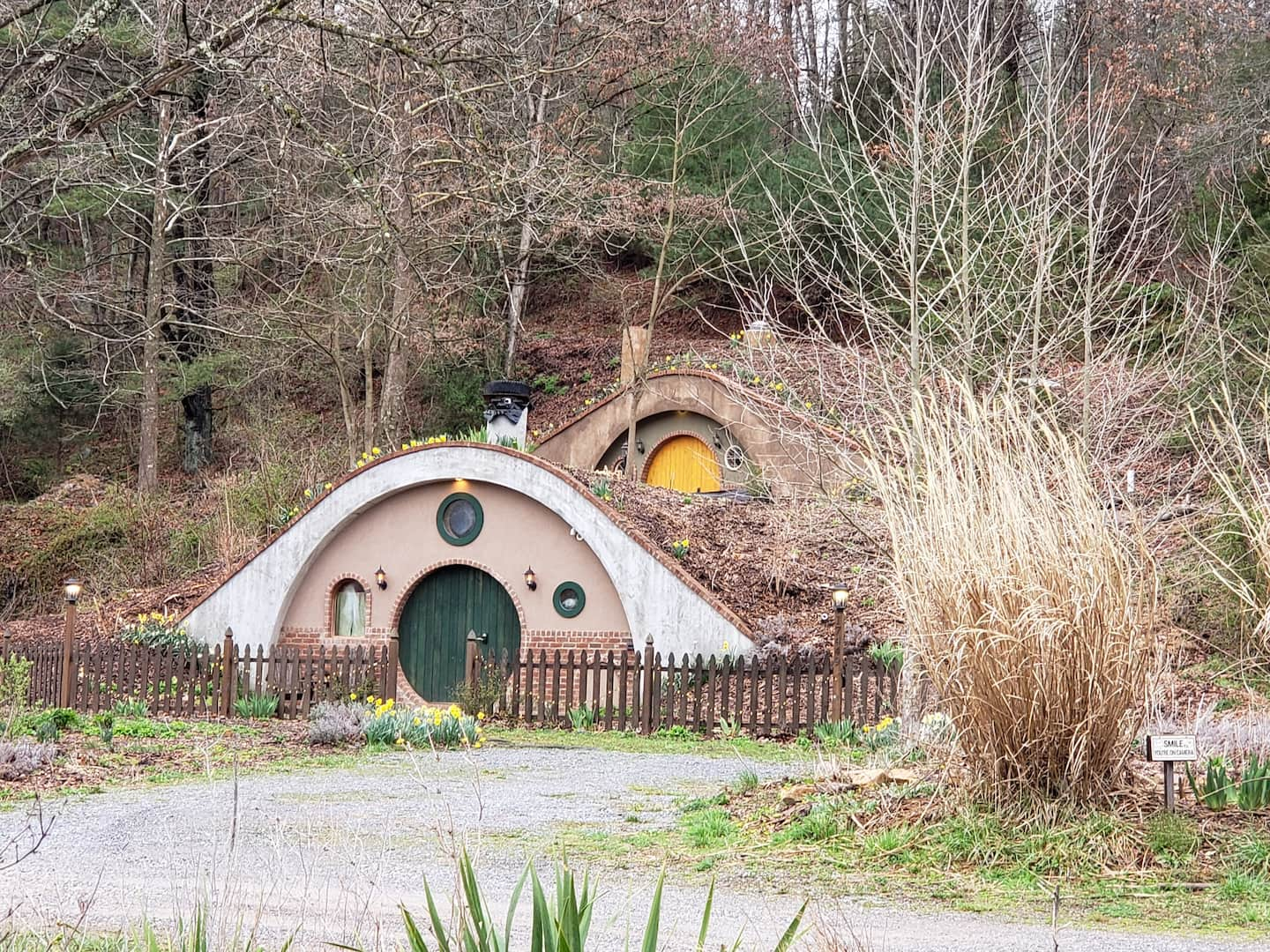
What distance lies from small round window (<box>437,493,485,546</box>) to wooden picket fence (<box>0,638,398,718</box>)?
7.40 feet

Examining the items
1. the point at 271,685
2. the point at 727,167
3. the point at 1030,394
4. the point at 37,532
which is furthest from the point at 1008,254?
the point at 37,532

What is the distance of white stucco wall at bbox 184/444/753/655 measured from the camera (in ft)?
53.4

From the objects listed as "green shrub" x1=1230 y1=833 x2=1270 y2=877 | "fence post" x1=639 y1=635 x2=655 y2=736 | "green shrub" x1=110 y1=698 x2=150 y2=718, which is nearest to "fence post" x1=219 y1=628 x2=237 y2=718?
"green shrub" x1=110 y1=698 x2=150 y2=718

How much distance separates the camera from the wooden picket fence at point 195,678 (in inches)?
617

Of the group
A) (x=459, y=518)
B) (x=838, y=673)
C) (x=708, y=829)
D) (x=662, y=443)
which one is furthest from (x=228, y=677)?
(x=662, y=443)

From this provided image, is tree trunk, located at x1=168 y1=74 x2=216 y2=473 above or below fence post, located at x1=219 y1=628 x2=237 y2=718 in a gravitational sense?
above

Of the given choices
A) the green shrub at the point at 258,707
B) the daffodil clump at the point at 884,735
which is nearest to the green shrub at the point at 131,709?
the green shrub at the point at 258,707

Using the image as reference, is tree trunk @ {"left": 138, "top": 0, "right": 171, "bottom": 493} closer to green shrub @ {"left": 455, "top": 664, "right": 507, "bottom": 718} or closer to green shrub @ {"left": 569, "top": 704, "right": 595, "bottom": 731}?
green shrub @ {"left": 455, "top": 664, "right": 507, "bottom": 718}

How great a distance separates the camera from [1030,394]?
827cm

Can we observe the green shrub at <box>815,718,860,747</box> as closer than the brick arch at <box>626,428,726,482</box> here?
Yes

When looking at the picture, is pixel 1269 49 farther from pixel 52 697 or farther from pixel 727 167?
pixel 52 697

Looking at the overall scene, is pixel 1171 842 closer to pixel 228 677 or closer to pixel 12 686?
pixel 12 686

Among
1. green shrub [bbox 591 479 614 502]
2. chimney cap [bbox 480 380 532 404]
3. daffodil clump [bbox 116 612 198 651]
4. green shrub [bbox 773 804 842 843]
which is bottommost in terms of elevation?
green shrub [bbox 773 804 842 843]

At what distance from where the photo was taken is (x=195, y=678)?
16.3m
